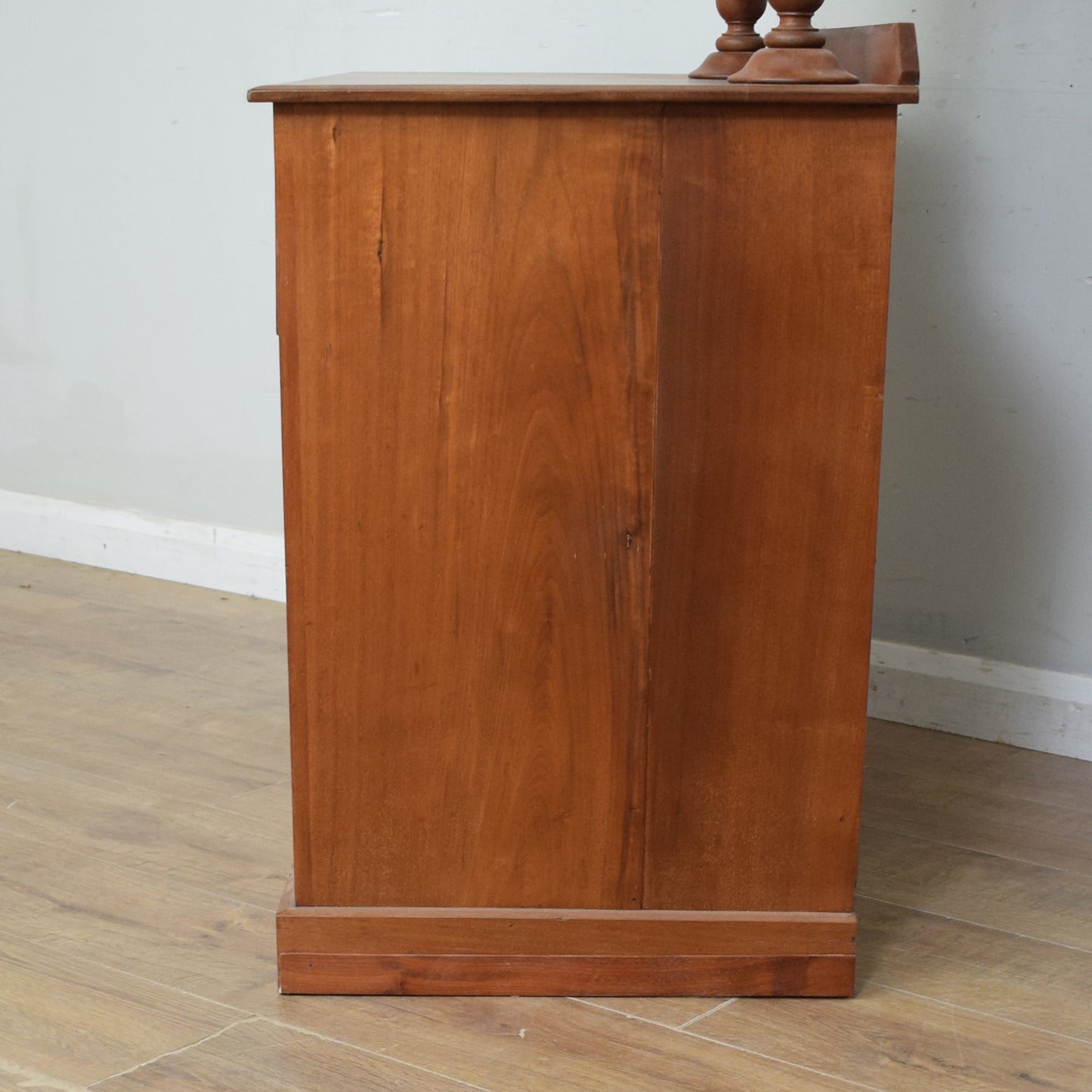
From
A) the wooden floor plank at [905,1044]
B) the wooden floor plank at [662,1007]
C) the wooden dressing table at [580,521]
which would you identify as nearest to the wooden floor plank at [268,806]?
the wooden dressing table at [580,521]

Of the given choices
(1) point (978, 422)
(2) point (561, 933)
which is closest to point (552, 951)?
(2) point (561, 933)

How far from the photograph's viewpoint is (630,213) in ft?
4.58

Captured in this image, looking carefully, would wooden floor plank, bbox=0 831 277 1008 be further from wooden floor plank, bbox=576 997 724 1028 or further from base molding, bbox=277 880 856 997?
wooden floor plank, bbox=576 997 724 1028

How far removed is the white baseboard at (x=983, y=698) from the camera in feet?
7.52

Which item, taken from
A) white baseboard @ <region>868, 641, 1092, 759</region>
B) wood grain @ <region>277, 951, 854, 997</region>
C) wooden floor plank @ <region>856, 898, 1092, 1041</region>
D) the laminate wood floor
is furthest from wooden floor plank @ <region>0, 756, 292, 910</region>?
white baseboard @ <region>868, 641, 1092, 759</region>

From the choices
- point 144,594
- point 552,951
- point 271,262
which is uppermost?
point 271,262

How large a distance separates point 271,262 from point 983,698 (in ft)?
5.26

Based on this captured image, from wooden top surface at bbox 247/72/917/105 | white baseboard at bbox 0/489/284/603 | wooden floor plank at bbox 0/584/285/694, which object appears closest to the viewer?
wooden top surface at bbox 247/72/917/105

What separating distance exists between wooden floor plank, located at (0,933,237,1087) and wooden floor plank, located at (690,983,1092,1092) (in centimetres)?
52

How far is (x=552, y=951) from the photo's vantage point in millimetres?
1551

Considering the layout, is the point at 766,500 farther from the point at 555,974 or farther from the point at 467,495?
the point at 555,974

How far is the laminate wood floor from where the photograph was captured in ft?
4.65

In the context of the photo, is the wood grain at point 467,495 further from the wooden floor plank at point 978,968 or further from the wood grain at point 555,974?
the wooden floor plank at point 978,968

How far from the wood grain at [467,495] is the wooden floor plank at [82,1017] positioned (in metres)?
0.18
